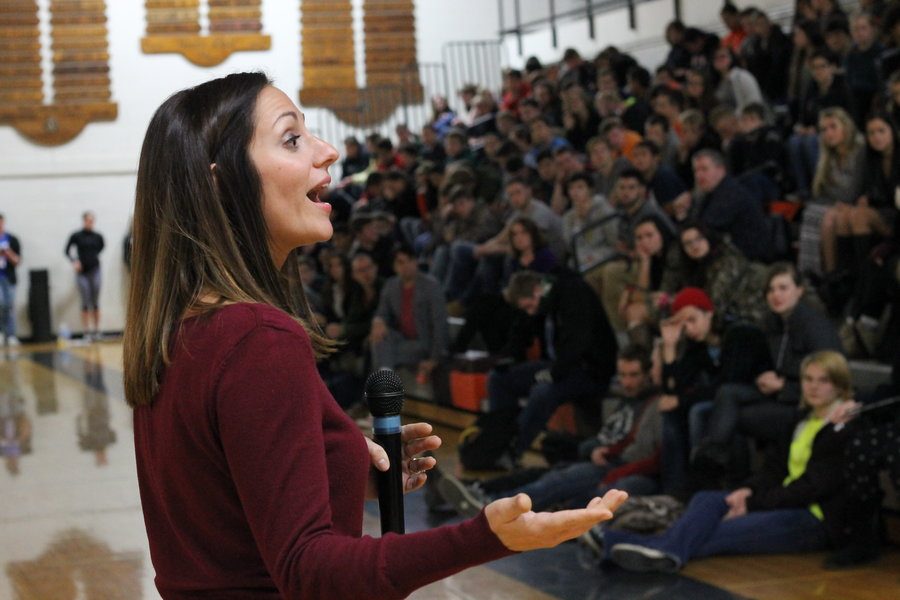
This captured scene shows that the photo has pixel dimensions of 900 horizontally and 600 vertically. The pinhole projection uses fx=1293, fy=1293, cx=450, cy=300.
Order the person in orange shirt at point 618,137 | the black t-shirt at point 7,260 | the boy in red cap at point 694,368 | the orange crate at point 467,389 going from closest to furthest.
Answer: the boy in red cap at point 694,368
the orange crate at point 467,389
the person in orange shirt at point 618,137
the black t-shirt at point 7,260

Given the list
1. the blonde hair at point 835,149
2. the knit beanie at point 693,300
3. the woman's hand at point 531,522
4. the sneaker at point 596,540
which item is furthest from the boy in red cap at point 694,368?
the woman's hand at point 531,522

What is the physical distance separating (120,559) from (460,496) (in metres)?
1.59

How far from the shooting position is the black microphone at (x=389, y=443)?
1624mm

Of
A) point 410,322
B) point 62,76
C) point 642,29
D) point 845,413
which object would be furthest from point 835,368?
point 62,76

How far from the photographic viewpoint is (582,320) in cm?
729

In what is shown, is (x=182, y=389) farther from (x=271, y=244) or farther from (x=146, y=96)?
(x=146, y=96)

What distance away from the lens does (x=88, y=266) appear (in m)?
17.8

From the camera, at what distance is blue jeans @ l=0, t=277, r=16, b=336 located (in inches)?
692

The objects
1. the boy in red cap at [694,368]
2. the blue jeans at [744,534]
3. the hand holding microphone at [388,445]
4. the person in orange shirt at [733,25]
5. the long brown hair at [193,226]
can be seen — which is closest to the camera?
the long brown hair at [193,226]

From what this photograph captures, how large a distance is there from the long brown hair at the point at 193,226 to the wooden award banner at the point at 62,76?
58.6 ft

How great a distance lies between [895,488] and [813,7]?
5.60 m

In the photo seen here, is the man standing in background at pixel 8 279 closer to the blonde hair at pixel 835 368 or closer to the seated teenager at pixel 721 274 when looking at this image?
the seated teenager at pixel 721 274

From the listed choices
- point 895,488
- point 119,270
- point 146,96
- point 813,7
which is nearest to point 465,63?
point 146,96

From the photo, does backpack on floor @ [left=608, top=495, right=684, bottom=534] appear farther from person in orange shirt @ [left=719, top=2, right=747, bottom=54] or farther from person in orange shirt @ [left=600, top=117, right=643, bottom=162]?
person in orange shirt @ [left=719, top=2, right=747, bottom=54]
